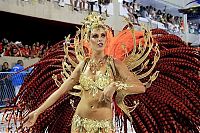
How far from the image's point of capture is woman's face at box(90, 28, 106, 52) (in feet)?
4.86

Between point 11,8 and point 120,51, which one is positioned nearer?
point 120,51

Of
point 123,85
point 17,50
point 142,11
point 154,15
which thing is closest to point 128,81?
point 123,85

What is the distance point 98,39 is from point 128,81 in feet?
0.69

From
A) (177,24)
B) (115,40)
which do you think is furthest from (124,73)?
(177,24)

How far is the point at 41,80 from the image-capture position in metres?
1.83

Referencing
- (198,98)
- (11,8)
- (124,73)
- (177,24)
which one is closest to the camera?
(124,73)

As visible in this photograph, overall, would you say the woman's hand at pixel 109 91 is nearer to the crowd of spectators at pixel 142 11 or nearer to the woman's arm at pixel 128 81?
the woman's arm at pixel 128 81

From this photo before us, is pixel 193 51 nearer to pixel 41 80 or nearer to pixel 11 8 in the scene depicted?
pixel 41 80

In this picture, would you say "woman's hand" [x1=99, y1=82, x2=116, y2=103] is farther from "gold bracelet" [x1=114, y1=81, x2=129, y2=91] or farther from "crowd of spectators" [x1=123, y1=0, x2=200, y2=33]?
"crowd of spectators" [x1=123, y1=0, x2=200, y2=33]

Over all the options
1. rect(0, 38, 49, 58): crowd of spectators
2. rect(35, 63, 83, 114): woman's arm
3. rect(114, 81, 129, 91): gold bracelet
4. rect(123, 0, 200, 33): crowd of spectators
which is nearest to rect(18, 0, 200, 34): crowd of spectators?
rect(123, 0, 200, 33): crowd of spectators

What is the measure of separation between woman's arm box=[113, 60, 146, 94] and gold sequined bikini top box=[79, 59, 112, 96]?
47mm

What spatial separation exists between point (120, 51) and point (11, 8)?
6.71m

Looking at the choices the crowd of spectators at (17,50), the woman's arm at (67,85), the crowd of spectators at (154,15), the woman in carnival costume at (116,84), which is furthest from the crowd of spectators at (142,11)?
the woman's arm at (67,85)

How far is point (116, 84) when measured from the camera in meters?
1.39
